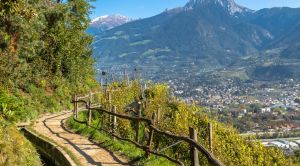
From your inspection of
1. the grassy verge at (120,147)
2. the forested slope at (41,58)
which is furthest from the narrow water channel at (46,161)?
the grassy verge at (120,147)

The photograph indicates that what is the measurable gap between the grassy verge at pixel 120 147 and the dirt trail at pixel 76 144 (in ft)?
1.06

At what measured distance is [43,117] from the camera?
28.3 meters

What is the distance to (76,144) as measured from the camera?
60.4 feet

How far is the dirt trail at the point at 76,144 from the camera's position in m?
15.4

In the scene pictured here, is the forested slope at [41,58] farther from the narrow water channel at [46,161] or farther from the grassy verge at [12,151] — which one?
the narrow water channel at [46,161]

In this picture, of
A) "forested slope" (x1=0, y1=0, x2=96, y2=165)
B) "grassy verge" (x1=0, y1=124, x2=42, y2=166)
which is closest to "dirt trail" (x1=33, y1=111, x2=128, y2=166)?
"forested slope" (x1=0, y1=0, x2=96, y2=165)

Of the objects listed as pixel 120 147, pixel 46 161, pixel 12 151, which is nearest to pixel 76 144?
pixel 46 161

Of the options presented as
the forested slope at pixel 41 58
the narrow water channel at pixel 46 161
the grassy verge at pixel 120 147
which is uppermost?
the forested slope at pixel 41 58

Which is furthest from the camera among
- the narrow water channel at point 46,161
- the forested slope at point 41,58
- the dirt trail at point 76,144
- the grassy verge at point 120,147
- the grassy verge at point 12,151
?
the forested slope at point 41,58

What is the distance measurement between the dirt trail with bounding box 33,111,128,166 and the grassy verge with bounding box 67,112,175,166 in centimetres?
32

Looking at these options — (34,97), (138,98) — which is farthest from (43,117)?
(138,98)

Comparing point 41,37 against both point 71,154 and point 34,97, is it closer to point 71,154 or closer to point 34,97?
point 34,97

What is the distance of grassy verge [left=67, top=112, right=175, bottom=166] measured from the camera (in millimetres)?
14781

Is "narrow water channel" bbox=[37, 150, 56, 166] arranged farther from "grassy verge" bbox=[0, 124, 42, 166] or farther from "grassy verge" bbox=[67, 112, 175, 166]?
"grassy verge" bbox=[67, 112, 175, 166]
